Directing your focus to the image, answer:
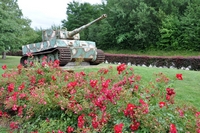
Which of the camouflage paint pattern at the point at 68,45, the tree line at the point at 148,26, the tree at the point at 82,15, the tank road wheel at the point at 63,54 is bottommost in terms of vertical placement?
the tank road wheel at the point at 63,54

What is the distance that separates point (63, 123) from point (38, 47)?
9.53 m

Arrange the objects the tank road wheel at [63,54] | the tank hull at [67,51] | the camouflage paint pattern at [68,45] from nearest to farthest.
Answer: the tank road wheel at [63,54] < the tank hull at [67,51] < the camouflage paint pattern at [68,45]

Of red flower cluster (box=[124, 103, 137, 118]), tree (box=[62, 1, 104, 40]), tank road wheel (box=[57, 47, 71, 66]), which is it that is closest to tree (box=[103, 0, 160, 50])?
tree (box=[62, 1, 104, 40])

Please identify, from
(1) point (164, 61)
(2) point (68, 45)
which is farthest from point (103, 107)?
(1) point (164, 61)

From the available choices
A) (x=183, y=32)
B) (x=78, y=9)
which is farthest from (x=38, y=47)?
(x=78, y=9)

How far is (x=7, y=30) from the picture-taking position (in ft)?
46.2

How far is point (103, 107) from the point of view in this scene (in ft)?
8.36

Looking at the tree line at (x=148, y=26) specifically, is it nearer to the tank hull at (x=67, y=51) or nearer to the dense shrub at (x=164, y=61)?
the dense shrub at (x=164, y=61)

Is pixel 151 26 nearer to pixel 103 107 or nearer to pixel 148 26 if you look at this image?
pixel 148 26

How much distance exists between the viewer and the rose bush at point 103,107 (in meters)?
2.27

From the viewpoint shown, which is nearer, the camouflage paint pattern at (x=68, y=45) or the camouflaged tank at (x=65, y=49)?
the camouflaged tank at (x=65, y=49)

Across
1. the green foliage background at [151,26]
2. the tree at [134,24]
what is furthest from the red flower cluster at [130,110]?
the tree at [134,24]

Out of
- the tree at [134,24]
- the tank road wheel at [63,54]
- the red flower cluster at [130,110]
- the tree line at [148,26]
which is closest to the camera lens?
the red flower cluster at [130,110]

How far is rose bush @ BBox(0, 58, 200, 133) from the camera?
2268 mm
